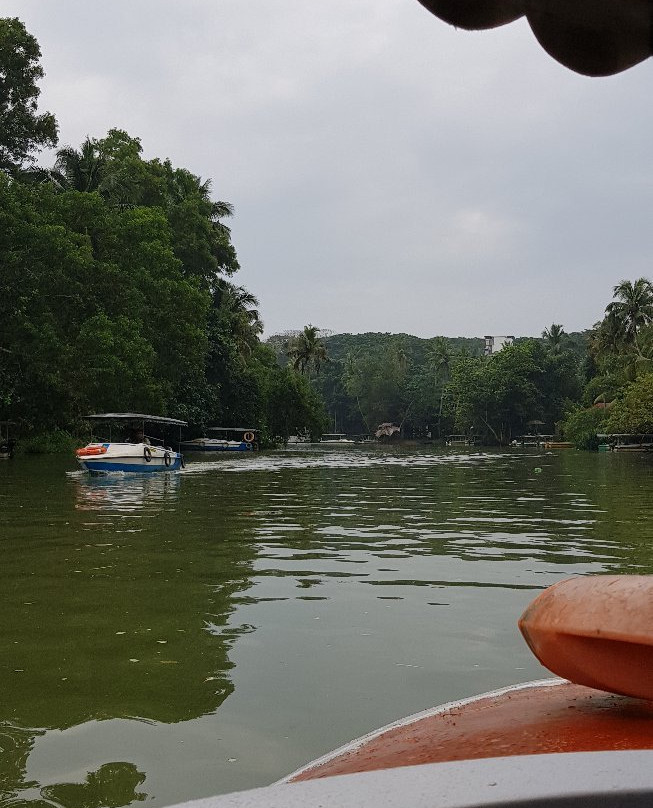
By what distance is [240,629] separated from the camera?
6.34m

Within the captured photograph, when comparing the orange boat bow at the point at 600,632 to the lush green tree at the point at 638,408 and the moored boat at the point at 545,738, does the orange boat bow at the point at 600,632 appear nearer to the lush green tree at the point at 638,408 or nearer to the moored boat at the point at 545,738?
the moored boat at the point at 545,738

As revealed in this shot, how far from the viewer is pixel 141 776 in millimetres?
3672

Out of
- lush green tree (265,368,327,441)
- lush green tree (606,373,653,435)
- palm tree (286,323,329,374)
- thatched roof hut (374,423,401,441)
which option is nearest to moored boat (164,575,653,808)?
lush green tree (606,373,653,435)

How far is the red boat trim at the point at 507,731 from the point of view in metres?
2.33

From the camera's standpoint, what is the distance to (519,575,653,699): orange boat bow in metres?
2.34

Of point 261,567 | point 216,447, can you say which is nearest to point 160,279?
point 216,447

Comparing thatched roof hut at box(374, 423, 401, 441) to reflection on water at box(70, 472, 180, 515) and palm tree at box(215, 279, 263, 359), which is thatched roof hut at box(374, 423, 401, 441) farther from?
reflection on water at box(70, 472, 180, 515)

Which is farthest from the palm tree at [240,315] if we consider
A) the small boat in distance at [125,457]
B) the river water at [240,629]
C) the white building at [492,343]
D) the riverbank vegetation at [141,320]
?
the white building at [492,343]

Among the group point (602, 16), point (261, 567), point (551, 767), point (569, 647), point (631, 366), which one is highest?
point (631, 366)

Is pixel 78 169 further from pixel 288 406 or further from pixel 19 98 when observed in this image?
pixel 288 406

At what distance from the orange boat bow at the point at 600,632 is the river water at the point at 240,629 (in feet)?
5.61

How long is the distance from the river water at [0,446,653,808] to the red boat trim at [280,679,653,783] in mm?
964

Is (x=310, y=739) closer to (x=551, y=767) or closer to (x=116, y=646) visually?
(x=116, y=646)

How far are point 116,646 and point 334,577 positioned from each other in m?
3.13
